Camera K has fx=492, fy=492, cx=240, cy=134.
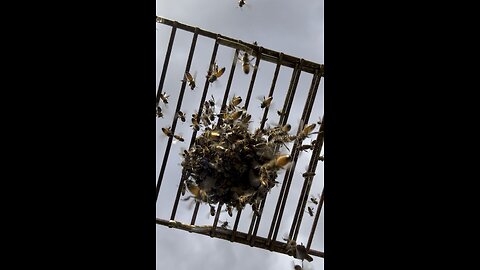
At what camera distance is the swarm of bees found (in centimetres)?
279

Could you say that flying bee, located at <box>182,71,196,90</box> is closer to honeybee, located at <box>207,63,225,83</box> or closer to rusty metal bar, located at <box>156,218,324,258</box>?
honeybee, located at <box>207,63,225,83</box>

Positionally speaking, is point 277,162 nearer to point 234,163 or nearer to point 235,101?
point 234,163

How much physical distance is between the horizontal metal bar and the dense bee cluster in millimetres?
620

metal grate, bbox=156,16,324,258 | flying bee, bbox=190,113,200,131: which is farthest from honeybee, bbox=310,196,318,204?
flying bee, bbox=190,113,200,131

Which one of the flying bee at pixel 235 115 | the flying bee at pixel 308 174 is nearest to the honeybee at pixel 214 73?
the flying bee at pixel 235 115

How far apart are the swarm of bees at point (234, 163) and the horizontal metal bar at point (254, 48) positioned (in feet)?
2.02

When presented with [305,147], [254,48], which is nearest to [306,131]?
[305,147]

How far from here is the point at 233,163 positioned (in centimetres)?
278

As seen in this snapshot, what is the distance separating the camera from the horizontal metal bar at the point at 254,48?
3.35 meters
